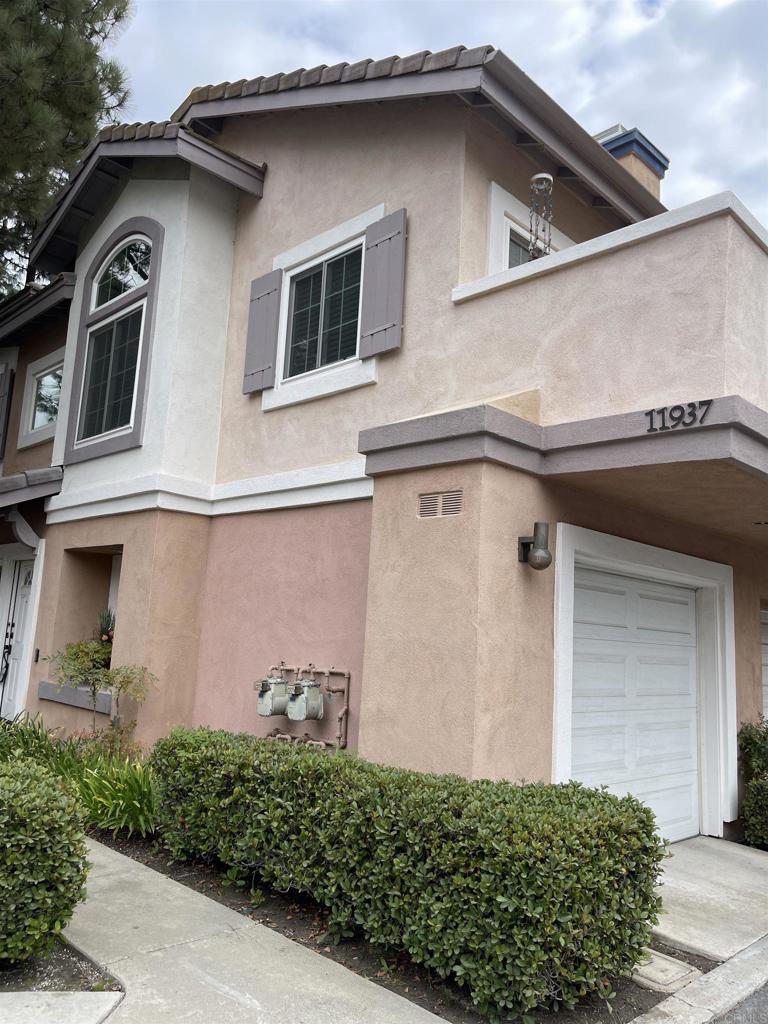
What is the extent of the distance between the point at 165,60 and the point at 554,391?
35.1 feet

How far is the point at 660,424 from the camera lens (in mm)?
5449

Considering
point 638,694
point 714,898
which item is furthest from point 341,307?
point 714,898

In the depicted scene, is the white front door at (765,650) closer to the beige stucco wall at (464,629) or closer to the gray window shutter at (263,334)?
the beige stucco wall at (464,629)

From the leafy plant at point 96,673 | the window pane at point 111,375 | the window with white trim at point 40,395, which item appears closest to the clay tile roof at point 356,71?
the window pane at point 111,375

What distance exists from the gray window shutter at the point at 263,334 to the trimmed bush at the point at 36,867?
528 cm

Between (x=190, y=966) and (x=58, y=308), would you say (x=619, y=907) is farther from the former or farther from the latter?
(x=58, y=308)

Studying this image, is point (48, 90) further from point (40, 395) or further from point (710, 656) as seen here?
point (710, 656)

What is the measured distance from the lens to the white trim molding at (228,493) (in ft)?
25.0

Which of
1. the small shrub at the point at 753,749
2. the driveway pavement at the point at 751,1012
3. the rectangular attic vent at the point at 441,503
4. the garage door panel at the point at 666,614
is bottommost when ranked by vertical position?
the driveway pavement at the point at 751,1012

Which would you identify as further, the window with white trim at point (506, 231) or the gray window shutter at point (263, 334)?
the gray window shutter at point (263, 334)

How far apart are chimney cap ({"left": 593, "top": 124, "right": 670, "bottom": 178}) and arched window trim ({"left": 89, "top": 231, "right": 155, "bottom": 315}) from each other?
6.43 meters

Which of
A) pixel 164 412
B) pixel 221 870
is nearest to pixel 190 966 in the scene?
Answer: pixel 221 870

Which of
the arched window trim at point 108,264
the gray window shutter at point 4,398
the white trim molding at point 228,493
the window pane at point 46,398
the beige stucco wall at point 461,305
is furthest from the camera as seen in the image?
the gray window shutter at point 4,398

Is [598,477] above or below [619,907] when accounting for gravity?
above
